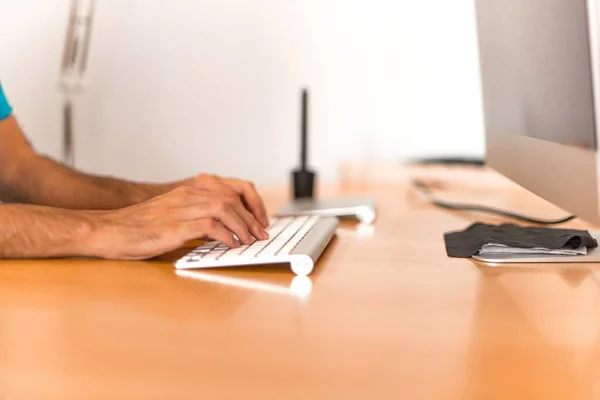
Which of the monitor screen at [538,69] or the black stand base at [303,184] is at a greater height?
the monitor screen at [538,69]

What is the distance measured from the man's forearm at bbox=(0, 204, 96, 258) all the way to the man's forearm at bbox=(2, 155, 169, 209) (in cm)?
36

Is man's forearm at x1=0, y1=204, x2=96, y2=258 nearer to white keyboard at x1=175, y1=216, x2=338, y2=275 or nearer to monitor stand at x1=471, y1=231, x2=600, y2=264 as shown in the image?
white keyboard at x1=175, y1=216, x2=338, y2=275

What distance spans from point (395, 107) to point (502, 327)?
73.1 inches

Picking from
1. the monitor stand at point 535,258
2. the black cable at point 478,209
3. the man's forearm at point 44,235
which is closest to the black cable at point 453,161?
the black cable at point 478,209

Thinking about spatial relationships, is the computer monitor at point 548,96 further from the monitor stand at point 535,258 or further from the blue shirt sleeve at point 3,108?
the blue shirt sleeve at point 3,108

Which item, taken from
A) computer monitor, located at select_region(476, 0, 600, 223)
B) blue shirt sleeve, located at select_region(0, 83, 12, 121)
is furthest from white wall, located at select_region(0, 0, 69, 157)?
computer monitor, located at select_region(476, 0, 600, 223)

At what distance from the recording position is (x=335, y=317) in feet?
2.14

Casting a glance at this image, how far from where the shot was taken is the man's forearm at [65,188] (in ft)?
4.27

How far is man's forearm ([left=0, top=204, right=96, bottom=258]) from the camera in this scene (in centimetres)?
91

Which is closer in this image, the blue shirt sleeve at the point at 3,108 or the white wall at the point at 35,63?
the blue shirt sleeve at the point at 3,108

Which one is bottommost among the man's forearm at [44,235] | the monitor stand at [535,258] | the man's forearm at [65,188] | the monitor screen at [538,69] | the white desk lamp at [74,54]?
the monitor stand at [535,258]

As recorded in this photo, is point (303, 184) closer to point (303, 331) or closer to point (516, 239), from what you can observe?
point (516, 239)

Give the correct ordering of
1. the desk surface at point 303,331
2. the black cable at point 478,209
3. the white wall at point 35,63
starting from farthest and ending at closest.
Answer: the white wall at point 35,63
the black cable at point 478,209
the desk surface at point 303,331

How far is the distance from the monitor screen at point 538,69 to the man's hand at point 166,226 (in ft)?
1.25
